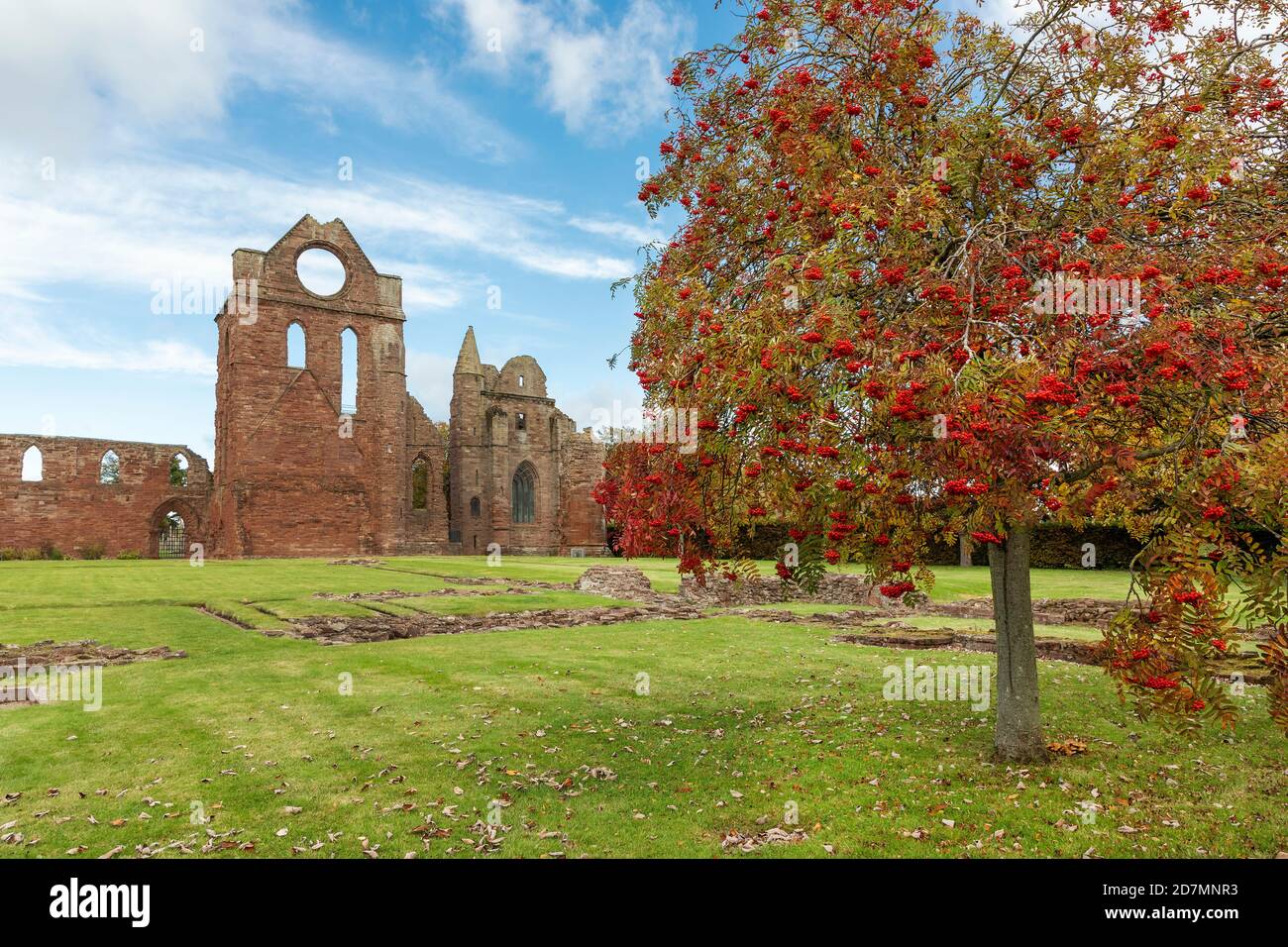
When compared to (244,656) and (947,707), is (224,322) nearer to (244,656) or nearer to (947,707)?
(244,656)

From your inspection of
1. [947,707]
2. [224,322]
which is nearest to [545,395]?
[224,322]

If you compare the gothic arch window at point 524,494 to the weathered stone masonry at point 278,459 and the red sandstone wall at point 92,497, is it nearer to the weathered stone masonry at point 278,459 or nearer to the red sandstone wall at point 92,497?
the weathered stone masonry at point 278,459

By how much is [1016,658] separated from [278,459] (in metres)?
43.9

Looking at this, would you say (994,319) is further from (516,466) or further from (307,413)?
(516,466)

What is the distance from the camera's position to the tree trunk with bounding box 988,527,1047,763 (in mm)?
7918

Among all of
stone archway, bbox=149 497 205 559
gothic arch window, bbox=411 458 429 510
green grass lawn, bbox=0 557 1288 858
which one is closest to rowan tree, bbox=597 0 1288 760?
green grass lawn, bbox=0 557 1288 858

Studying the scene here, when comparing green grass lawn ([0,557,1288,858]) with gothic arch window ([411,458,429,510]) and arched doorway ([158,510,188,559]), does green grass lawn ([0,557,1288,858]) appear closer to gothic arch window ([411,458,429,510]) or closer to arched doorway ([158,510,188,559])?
arched doorway ([158,510,188,559])

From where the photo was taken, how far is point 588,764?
822cm

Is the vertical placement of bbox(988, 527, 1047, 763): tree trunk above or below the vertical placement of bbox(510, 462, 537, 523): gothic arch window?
below

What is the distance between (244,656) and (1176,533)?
42.9 feet

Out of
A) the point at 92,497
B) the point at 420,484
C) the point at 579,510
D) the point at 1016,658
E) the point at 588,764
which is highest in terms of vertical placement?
the point at 420,484

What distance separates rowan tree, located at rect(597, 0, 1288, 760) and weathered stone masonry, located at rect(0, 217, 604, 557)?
1584 inches

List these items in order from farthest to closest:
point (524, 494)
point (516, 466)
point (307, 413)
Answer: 1. point (524, 494)
2. point (516, 466)
3. point (307, 413)

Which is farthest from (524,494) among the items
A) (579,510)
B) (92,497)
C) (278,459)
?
(92,497)
